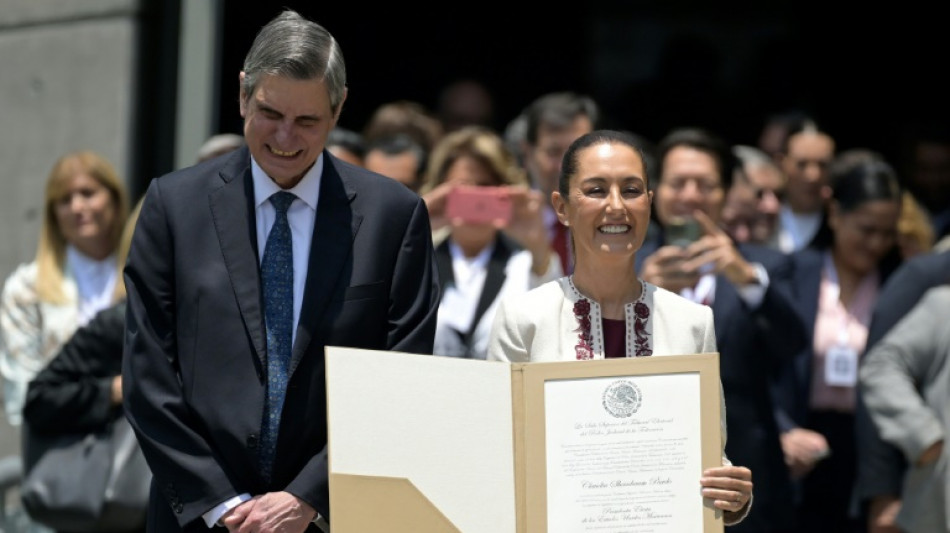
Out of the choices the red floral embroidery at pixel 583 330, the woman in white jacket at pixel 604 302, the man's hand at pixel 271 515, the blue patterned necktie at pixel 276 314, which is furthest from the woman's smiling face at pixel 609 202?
the man's hand at pixel 271 515

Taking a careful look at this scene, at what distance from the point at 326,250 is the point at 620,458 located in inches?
34.9

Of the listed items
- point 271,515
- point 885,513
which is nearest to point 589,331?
point 271,515

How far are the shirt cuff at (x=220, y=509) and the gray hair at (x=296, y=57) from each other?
0.97 metres

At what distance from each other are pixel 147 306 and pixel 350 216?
0.55 metres

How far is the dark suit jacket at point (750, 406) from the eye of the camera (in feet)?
19.1

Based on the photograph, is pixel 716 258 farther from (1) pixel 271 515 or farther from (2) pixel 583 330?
(1) pixel 271 515

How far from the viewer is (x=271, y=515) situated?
3799 mm

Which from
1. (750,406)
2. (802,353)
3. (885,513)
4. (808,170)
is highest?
(808,170)

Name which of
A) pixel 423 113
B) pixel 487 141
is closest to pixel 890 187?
pixel 487 141

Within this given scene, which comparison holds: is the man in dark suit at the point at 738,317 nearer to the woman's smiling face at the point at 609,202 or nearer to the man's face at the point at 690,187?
the man's face at the point at 690,187

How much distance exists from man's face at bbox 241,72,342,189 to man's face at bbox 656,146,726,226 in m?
2.55

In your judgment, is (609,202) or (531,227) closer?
(609,202)

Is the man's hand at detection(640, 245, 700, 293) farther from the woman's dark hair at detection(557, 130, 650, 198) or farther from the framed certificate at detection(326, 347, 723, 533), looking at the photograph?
the framed certificate at detection(326, 347, 723, 533)

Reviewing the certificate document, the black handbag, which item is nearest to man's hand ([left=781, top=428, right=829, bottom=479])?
the black handbag
